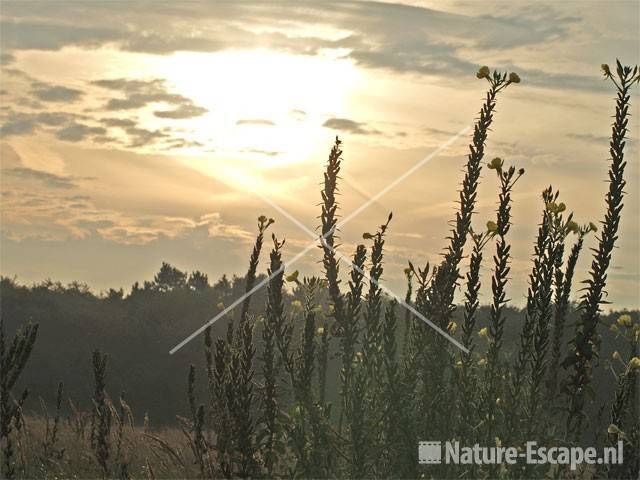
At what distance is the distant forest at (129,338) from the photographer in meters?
21.4

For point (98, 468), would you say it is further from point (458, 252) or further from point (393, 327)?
point (458, 252)

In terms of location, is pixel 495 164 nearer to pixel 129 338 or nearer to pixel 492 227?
pixel 492 227

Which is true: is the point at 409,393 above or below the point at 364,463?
above

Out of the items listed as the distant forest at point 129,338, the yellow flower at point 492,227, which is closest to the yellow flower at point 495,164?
the yellow flower at point 492,227

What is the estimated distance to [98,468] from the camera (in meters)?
9.95

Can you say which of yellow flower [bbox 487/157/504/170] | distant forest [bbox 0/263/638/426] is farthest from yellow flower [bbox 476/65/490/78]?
distant forest [bbox 0/263/638/426]

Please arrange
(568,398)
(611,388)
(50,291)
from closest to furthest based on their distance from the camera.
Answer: (568,398)
(611,388)
(50,291)

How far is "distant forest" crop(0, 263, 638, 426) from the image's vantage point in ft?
70.1

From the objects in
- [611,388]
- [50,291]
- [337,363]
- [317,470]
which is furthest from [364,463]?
[50,291]

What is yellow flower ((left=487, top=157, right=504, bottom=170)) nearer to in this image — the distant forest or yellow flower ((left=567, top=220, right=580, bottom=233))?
yellow flower ((left=567, top=220, right=580, bottom=233))

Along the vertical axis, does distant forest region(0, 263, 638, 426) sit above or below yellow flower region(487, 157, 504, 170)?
below

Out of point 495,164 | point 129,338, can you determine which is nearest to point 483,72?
point 495,164

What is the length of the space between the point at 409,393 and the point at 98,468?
4.54 meters

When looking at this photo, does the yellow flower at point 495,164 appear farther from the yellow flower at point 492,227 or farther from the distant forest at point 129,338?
the distant forest at point 129,338
